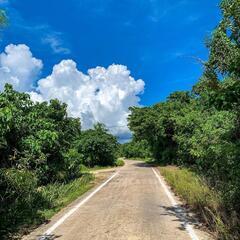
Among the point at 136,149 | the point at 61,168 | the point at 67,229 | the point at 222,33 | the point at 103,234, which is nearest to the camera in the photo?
the point at 103,234

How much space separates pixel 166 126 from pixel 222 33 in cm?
3865

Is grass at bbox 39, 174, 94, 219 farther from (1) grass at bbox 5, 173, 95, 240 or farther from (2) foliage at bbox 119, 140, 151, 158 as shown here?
(2) foliage at bbox 119, 140, 151, 158

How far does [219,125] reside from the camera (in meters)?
24.5

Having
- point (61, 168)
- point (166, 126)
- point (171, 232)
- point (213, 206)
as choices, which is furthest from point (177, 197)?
point (166, 126)

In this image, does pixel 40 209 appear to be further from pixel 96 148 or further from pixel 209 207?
pixel 96 148

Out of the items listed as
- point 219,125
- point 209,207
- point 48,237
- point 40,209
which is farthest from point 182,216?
point 219,125

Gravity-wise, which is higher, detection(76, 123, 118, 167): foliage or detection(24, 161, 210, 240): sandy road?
detection(76, 123, 118, 167): foliage

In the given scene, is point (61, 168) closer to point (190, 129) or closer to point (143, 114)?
point (190, 129)

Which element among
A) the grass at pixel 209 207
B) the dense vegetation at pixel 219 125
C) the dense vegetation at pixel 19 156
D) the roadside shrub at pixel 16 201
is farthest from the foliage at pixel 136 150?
the roadside shrub at pixel 16 201

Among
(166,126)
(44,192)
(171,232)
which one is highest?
(166,126)

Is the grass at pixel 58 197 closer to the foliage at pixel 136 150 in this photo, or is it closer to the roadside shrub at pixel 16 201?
the roadside shrub at pixel 16 201

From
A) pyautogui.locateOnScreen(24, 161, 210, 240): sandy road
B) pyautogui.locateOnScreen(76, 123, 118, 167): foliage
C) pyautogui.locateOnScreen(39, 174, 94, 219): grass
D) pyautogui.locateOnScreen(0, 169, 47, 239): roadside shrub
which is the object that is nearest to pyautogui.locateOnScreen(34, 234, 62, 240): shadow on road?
pyautogui.locateOnScreen(24, 161, 210, 240): sandy road

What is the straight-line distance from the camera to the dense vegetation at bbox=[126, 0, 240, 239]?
8.86 meters

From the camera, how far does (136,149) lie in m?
111
